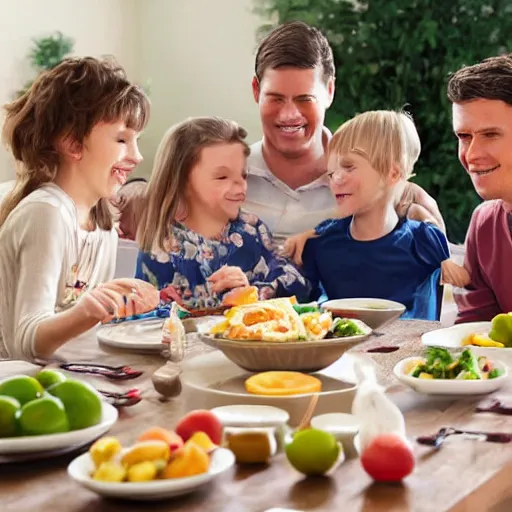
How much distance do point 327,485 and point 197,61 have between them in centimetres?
464

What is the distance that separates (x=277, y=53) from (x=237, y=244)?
1.95 feet

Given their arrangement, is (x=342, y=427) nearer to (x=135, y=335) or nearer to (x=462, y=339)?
(x=462, y=339)

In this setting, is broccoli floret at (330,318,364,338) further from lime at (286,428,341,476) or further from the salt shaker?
lime at (286,428,341,476)

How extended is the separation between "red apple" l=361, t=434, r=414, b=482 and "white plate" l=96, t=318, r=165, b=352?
862mm

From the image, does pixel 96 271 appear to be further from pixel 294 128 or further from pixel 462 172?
pixel 462 172

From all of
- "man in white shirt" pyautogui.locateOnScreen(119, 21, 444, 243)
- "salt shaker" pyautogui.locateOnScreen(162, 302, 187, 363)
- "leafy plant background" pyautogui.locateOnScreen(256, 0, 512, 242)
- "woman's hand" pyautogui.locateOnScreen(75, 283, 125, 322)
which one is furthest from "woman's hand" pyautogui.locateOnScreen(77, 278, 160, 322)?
"leafy plant background" pyautogui.locateOnScreen(256, 0, 512, 242)

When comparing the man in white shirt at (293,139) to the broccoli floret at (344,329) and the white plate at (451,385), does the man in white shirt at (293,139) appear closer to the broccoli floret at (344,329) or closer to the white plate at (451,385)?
the broccoli floret at (344,329)

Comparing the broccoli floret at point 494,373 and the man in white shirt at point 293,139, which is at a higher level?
the man in white shirt at point 293,139

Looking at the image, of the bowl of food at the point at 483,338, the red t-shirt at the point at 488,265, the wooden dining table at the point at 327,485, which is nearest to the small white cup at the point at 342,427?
the wooden dining table at the point at 327,485

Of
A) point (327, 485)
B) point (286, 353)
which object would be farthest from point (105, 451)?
point (286, 353)

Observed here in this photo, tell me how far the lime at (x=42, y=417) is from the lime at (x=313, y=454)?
0.29 m

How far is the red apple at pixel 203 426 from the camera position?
1.22 meters

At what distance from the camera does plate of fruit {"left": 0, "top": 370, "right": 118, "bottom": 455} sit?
1221 millimetres

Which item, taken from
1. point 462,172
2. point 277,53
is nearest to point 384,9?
point 462,172
